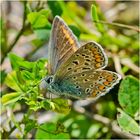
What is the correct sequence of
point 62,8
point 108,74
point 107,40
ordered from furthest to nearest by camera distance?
point 107,40, point 62,8, point 108,74

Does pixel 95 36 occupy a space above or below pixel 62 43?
below

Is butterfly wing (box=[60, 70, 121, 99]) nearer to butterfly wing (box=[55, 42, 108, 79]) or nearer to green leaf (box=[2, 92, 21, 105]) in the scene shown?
butterfly wing (box=[55, 42, 108, 79])

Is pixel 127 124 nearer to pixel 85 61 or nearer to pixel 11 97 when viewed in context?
pixel 85 61

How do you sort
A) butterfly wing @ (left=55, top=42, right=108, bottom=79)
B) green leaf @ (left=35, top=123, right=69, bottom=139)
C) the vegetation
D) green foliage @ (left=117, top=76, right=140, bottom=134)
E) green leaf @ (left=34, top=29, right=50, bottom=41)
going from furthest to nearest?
green leaf @ (left=34, top=29, right=50, bottom=41), green foliage @ (left=117, top=76, right=140, bottom=134), green leaf @ (left=35, top=123, right=69, bottom=139), the vegetation, butterfly wing @ (left=55, top=42, right=108, bottom=79)

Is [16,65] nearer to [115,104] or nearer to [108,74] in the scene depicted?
[108,74]

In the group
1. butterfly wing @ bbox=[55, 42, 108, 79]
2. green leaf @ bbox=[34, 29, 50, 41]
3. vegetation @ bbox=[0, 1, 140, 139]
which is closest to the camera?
butterfly wing @ bbox=[55, 42, 108, 79]

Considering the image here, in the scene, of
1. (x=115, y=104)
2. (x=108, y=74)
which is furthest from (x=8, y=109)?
(x=115, y=104)

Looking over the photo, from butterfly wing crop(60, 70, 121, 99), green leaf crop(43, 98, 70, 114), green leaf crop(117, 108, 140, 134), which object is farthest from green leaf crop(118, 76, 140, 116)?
green leaf crop(43, 98, 70, 114)
